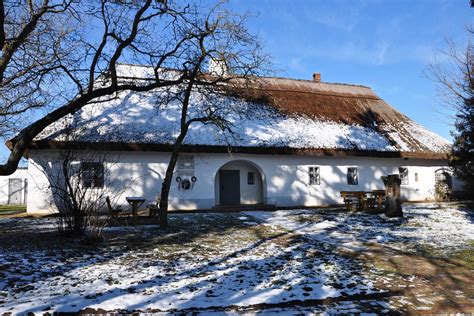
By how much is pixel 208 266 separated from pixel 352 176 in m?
14.6

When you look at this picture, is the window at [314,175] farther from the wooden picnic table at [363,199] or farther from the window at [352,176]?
the wooden picnic table at [363,199]

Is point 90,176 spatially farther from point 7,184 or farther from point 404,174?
point 7,184

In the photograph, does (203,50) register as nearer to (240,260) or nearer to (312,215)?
(240,260)

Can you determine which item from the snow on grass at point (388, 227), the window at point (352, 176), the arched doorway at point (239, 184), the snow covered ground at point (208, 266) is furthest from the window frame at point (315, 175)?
the snow covered ground at point (208, 266)

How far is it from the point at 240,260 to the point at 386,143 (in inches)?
605

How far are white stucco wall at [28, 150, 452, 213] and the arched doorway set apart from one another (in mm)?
54

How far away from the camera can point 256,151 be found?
16969mm

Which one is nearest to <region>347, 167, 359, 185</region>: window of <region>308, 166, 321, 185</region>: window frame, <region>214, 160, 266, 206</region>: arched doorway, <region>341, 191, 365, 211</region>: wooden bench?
<region>308, 166, 321, 185</region>: window frame

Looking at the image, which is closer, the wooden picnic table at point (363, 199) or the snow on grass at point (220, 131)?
the wooden picnic table at point (363, 199)

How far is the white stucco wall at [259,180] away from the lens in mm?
15383

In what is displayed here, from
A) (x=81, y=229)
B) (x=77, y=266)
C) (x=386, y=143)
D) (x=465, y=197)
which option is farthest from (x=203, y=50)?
(x=465, y=197)

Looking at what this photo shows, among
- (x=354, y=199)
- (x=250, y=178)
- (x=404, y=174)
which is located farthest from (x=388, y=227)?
(x=404, y=174)

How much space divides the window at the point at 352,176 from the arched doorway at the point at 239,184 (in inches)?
186

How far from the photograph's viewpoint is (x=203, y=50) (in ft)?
35.7
